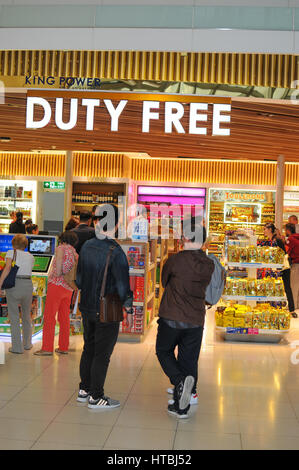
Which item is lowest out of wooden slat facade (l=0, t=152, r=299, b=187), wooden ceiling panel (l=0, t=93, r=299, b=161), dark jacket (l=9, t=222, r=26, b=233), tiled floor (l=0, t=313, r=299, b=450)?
tiled floor (l=0, t=313, r=299, b=450)

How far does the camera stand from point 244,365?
6434 mm

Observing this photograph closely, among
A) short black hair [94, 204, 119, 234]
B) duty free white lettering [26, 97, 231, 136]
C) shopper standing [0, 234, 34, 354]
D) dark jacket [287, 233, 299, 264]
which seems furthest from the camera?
dark jacket [287, 233, 299, 264]

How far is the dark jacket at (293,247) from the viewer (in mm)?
10318

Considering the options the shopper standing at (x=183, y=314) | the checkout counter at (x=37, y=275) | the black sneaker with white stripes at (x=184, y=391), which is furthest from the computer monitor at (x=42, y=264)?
the black sneaker with white stripes at (x=184, y=391)

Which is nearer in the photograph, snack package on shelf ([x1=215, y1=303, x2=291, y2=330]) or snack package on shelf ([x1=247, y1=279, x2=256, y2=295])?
snack package on shelf ([x1=215, y1=303, x2=291, y2=330])

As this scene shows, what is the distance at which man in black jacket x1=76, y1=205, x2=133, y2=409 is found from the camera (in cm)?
452

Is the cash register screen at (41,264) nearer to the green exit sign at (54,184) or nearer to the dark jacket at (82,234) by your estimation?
the dark jacket at (82,234)

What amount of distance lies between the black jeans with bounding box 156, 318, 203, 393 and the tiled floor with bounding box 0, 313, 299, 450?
0.33 meters

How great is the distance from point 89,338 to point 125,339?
3.07 metres

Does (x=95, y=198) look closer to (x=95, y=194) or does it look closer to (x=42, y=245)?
(x=95, y=194)

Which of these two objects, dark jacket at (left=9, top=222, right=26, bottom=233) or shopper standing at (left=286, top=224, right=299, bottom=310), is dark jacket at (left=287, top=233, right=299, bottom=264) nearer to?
shopper standing at (left=286, top=224, right=299, bottom=310)

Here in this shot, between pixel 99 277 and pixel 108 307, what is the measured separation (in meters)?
0.25

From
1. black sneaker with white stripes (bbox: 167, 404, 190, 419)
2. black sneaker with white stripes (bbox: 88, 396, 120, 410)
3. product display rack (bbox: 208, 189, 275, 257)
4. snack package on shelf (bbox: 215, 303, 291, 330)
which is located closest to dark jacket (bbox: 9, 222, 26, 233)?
snack package on shelf (bbox: 215, 303, 291, 330)
